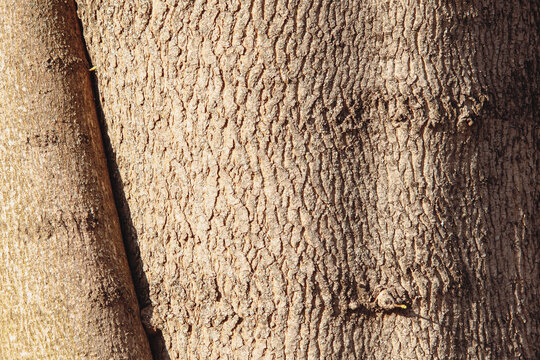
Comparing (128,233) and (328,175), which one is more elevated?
(328,175)

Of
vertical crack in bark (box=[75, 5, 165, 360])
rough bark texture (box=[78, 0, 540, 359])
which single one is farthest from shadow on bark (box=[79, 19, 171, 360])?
rough bark texture (box=[78, 0, 540, 359])

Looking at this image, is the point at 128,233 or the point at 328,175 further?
the point at 128,233

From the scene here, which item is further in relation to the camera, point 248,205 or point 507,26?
point 507,26

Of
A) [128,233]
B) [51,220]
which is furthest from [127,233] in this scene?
[51,220]

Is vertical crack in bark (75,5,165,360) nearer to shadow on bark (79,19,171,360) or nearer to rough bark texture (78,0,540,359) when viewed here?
shadow on bark (79,19,171,360)

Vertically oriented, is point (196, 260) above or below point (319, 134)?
below

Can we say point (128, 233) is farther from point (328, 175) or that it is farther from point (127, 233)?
point (328, 175)

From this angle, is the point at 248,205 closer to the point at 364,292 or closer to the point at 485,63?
the point at 364,292

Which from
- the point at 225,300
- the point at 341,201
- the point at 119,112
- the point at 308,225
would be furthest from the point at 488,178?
the point at 119,112
